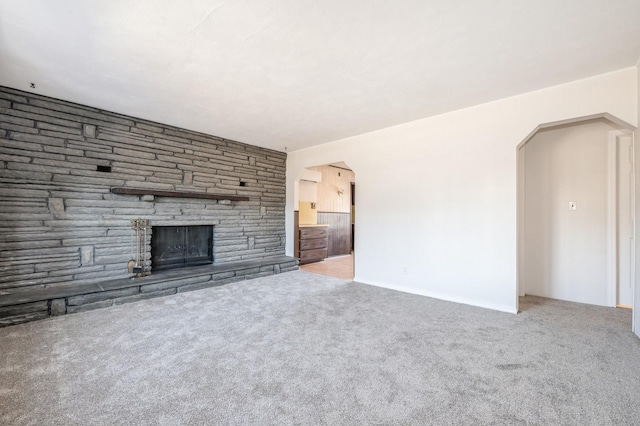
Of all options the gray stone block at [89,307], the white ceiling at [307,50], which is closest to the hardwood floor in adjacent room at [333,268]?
the white ceiling at [307,50]

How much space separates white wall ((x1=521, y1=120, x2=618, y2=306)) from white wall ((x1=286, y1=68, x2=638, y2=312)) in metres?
1.12

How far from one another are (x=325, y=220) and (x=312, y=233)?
1.29 m

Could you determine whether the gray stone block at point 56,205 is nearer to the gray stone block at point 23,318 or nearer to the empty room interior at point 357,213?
the empty room interior at point 357,213

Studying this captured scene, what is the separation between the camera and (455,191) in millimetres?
3852

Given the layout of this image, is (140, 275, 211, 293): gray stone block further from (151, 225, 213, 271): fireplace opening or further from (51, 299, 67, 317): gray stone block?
(51, 299, 67, 317): gray stone block

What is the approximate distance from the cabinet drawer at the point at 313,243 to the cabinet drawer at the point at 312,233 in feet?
0.32

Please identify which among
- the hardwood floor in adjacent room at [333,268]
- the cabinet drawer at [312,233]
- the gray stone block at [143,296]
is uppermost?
the cabinet drawer at [312,233]

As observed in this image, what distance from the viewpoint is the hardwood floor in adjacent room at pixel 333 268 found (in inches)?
219

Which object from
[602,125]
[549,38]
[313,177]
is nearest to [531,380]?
[549,38]

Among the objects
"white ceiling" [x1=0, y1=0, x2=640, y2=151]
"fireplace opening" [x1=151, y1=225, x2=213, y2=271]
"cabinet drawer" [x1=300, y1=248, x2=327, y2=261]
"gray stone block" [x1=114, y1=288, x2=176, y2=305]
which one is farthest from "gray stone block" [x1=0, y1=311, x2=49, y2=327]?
"cabinet drawer" [x1=300, y1=248, x2=327, y2=261]

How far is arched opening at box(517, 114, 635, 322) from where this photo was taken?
357 centimetres

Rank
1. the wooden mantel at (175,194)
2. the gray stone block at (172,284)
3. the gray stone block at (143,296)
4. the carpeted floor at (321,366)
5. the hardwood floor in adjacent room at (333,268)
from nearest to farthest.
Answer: the carpeted floor at (321,366) < the gray stone block at (143,296) < the gray stone block at (172,284) < the wooden mantel at (175,194) < the hardwood floor in adjacent room at (333,268)

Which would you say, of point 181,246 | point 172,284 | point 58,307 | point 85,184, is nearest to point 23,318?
point 58,307

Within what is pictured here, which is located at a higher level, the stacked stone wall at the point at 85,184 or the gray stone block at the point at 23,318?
the stacked stone wall at the point at 85,184
